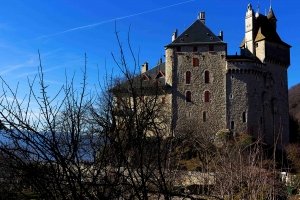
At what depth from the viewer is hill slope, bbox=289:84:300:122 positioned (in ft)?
316

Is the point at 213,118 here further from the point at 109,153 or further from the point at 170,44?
the point at 109,153

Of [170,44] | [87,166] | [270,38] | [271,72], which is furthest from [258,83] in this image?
[87,166]

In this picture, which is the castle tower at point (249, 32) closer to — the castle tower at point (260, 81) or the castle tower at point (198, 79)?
the castle tower at point (260, 81)

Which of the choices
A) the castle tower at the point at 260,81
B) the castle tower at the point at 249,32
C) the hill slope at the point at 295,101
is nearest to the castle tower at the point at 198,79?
the castle tower at the point at 260,81

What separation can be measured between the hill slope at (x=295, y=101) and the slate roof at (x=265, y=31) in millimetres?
37453

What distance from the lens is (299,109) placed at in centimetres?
9838

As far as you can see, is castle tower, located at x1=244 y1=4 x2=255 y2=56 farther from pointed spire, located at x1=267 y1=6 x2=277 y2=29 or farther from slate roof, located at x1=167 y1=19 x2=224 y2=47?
slate roof, located at x1=167 y1=19 x2=224 y2=47

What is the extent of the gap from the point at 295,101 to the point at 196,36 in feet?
199

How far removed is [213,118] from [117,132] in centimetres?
4707

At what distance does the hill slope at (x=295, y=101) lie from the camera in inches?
3792

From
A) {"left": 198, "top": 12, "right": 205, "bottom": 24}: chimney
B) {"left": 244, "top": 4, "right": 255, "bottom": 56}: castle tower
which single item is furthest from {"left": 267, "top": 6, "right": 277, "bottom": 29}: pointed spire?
{"left": 198, "top": 12, "right": 205, "bottom": 24}: chimney

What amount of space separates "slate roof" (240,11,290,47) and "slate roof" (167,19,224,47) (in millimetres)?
5937

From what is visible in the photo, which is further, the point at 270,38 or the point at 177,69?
the point at 270,38

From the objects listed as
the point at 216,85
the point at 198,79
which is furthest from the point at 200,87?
the point at 216,85
